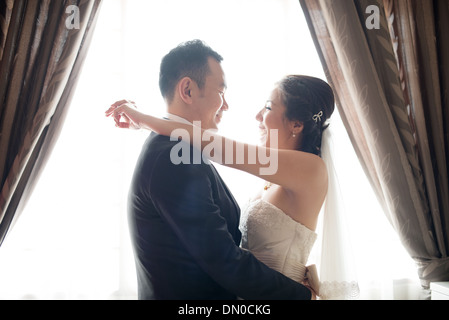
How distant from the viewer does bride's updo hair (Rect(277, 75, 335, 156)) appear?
5.47 feet

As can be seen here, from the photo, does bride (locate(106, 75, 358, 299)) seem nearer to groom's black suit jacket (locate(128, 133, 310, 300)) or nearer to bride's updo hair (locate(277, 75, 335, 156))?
bride's updo hair (locate(277, 75, 335, 156))

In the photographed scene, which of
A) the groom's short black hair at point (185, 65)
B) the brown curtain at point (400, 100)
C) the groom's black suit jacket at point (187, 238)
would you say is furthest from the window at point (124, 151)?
the groom's black suit jacket at point (187, 238)

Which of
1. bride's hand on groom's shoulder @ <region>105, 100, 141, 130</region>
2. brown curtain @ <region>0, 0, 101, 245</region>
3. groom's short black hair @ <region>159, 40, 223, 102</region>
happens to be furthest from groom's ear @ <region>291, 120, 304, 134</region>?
brown curtain @ <region>0, 0, 101, 245</region>

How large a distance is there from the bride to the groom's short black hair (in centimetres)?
17

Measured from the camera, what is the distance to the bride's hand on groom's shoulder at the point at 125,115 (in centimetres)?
142

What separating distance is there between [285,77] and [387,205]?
968 mm

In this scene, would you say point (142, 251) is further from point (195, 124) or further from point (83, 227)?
point (83, 227)

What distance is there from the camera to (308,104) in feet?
5.48

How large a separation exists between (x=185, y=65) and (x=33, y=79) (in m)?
0.98

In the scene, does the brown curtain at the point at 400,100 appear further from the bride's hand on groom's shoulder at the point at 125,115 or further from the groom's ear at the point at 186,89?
the bride's hand on groom's shoulder at the point at 125,115

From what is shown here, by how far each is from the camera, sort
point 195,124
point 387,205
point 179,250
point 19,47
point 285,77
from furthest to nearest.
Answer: point 387,205
point 19,47
point 285,77
point 195,124
point 179,250

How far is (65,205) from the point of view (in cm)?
215

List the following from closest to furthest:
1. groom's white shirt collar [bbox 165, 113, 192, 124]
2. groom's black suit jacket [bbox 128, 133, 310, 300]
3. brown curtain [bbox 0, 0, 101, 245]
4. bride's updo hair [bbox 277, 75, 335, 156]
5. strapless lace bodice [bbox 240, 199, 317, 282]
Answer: groom's black suit jacket [bbox 128, 133, 310, 300] → groom's white shirt collar [bbox 165, 113, 192, 124] → strapless lace bodice [bbox 240, 199, 317, 282] → bride's updo hair [bbox 277, 75, 335, 156] → brown curtain [bbox 0, 0, 101, 245]
